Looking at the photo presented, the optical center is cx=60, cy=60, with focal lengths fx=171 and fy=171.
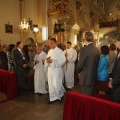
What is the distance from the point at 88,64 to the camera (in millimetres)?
3484

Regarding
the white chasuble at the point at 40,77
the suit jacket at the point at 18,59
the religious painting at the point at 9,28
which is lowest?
the white chasuble at the point at 40,77

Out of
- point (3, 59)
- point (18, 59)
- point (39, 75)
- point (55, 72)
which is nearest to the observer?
point (55, 72)

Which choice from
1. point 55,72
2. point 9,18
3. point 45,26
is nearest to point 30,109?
point 55,72

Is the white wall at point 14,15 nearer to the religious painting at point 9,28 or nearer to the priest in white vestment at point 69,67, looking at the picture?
the religious painting at point 9,28

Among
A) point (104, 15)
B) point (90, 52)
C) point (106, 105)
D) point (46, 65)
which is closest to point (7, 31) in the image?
point (46, 65)

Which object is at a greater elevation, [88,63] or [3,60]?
[88,63]

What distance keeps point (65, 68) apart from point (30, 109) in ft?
9.52

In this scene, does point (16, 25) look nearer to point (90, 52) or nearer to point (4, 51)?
point (4, 51)

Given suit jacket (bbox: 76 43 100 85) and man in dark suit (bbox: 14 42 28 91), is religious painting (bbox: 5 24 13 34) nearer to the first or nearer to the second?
man in dark suit (bbox: 14 42 28 91)

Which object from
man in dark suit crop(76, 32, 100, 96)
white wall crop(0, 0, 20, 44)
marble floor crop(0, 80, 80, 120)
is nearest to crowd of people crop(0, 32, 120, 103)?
man in dark suit crop(76, 32, 100, 96)

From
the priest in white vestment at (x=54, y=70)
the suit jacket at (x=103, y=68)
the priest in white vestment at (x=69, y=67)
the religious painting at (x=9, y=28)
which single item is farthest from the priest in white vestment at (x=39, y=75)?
the religious painting at (x=9, y=28)

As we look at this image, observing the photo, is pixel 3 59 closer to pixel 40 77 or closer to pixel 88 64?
pixel 40 77

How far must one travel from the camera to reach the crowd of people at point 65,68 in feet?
11.3

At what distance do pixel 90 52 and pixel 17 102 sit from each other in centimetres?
275
